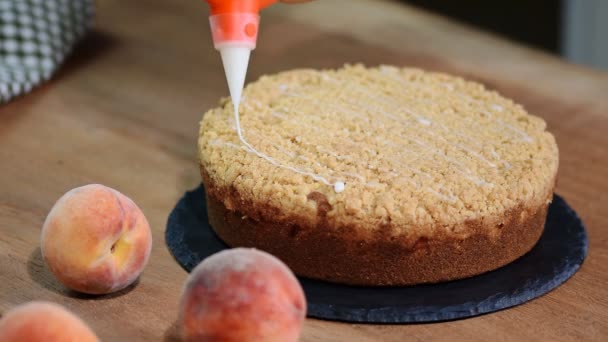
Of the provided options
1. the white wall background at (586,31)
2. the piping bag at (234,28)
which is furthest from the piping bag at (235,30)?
the white wall background at (586,31)

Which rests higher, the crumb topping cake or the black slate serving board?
the crumb topping cake

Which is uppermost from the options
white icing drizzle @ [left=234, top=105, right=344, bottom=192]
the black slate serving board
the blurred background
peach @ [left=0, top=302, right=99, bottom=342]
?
white icing drizzle @ [left=234, top=105, right=344, bottom=192]

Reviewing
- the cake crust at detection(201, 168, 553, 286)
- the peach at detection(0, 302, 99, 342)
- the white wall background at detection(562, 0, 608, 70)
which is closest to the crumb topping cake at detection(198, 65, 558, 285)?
the cake crust at detection(201, 168, 553, 286)

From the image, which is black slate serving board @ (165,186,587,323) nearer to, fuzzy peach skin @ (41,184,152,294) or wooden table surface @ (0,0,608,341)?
wooden table surface @ (0,0,608,341)

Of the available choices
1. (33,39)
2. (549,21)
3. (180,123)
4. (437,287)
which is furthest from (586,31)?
(437,287)

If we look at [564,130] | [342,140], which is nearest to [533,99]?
[564,130]

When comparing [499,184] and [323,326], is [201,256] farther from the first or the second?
[499,184]
